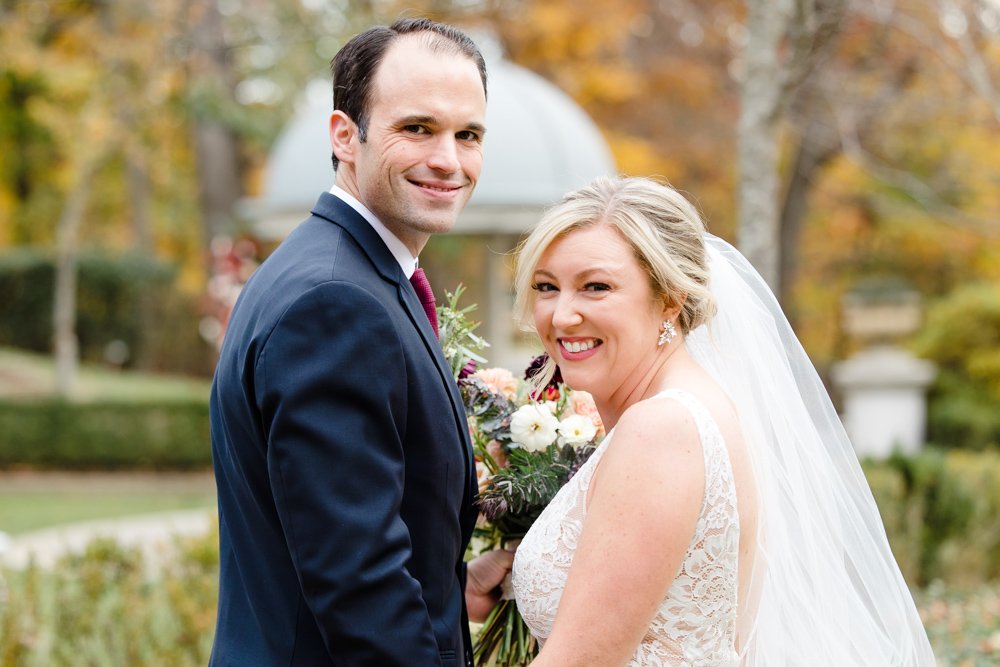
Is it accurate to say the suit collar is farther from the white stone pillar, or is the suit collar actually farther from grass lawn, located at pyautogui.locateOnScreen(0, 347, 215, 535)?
the white stone pillar

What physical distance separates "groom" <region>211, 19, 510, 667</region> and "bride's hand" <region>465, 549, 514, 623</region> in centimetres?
36

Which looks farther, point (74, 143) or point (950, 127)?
point (74, 143)

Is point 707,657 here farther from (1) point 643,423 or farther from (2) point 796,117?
(2) point 796,117

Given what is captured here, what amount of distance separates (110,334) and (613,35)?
1169 centimetres

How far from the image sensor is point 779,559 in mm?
2658

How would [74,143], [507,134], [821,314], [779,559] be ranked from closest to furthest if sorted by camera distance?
1. [779,559]
2. [507,134]
3. [74,143]
4. [821,314]

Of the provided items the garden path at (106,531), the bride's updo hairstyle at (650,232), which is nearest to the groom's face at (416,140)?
the bride's updo hairstyle at (650,232)

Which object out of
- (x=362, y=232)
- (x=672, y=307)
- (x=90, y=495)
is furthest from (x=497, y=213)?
(x=362, y=232)

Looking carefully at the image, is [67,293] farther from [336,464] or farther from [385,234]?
[336,464]

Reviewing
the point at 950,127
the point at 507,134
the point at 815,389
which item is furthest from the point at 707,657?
the point at 950,127

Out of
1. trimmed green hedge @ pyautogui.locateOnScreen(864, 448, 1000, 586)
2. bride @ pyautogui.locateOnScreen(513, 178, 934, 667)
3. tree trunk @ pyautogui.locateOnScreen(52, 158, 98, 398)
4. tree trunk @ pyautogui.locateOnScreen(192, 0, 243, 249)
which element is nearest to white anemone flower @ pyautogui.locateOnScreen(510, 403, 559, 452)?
bride @ pyautogui.locateOnScreen(513, 178, 934, 667)

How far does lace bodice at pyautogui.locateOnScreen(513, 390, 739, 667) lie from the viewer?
7.47ft

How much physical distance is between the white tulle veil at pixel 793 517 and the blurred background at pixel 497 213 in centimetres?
228

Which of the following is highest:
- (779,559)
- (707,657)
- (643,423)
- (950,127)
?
(950,127)
